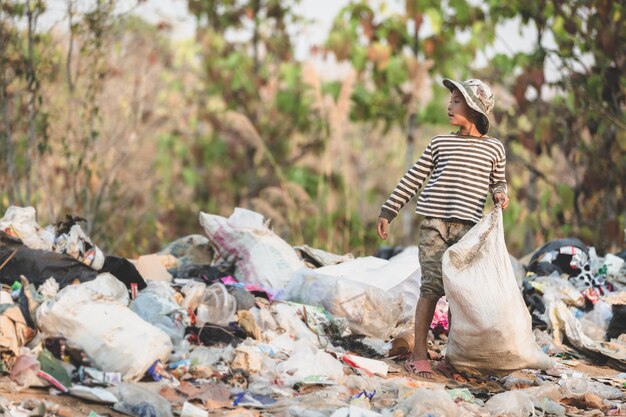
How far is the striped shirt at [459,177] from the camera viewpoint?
421cm

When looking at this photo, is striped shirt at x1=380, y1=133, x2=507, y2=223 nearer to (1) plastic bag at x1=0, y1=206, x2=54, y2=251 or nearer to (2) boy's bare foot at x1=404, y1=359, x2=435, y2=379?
(2) boy's bare foot at x1=404, y1=359, x2=435, y2=379

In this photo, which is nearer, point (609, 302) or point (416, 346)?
point (416, 346)

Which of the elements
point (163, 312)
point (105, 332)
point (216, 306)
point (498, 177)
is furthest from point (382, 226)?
point (105, 332)

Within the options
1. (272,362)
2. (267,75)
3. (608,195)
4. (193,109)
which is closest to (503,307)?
(272,362)

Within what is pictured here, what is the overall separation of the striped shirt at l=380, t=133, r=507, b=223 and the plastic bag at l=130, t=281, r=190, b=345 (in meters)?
1.11

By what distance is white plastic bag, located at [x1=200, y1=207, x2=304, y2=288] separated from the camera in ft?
18.5

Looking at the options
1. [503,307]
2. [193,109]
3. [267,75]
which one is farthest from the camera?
[193,109]

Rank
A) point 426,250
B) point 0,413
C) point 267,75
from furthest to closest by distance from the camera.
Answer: point 267,75 → point 426,250 → point 0,413

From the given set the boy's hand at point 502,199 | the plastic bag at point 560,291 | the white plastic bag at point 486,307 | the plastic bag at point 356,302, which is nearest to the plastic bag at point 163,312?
the plastic bag at point 356,302

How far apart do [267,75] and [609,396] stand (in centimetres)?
1121

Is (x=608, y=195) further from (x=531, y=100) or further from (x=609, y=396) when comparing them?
(x=609, y=396)

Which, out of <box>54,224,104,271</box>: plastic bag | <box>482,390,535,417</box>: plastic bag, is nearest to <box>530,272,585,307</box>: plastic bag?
<box>482,390,535,417</box>: plastic bag

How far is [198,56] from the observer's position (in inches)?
602

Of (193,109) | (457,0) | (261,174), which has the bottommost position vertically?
(261,174)
